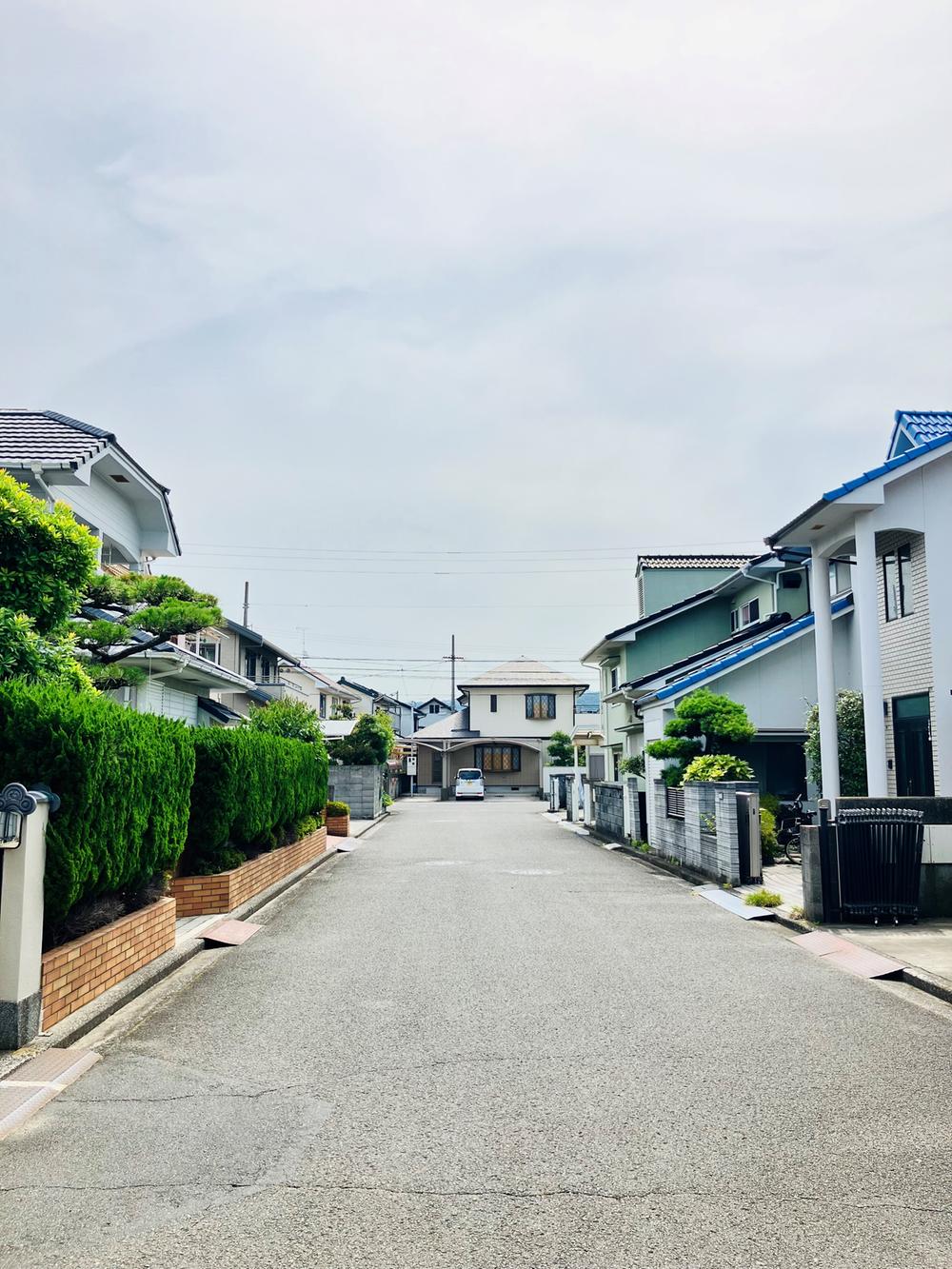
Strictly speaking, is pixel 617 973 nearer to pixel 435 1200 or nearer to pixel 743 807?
pixel 435 1200

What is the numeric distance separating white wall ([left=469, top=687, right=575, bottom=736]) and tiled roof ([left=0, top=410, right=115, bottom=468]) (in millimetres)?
47856

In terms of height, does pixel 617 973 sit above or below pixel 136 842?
below

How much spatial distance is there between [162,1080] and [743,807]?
10.9 m

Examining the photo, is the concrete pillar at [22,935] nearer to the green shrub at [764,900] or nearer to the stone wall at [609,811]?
the green shrub at [764,900]

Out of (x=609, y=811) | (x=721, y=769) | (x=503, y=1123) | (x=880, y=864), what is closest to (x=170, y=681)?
(x=721, y=769)

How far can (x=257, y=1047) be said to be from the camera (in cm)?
680

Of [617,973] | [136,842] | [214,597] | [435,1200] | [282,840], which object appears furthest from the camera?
Answer: [282,840]

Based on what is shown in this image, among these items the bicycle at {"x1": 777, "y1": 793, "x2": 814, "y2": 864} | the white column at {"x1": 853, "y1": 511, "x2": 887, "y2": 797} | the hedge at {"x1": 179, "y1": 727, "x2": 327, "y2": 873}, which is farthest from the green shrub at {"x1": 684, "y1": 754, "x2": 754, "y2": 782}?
the hedge at {"x1": 179, "y1": 727, "x2": 327, "y2": 873}

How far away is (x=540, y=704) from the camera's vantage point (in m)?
63.9

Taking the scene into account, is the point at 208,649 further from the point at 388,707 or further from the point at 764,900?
the point at 388,707

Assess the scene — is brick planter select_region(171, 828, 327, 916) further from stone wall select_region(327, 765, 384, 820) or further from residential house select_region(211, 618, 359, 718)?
stone wall select_region(327, 765, 384, 820)

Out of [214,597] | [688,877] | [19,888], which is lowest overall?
[688,877]

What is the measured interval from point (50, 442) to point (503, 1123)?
13.0 meters

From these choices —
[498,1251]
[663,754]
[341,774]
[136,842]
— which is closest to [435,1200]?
[498,1251]
